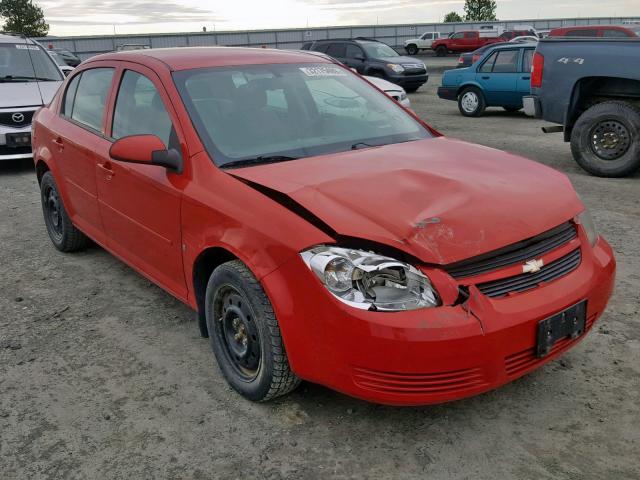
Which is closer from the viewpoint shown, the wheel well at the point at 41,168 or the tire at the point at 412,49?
the wheel well at the point at 41,168

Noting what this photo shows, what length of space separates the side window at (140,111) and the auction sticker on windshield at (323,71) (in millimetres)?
959

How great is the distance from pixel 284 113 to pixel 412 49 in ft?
135

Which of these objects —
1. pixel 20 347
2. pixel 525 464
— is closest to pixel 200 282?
pixel 20 347

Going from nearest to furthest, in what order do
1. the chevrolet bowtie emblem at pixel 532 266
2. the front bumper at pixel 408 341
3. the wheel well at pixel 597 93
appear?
the front bumper at pixel 408 341
the chevrolet bowtie emblem at pixel 532 266
the wheel well at pixel 597 93

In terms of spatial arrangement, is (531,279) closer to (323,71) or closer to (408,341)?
(408,341)

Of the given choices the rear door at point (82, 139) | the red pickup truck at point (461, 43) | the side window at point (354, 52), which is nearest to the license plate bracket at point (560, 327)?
the rear door at point (82, 139)

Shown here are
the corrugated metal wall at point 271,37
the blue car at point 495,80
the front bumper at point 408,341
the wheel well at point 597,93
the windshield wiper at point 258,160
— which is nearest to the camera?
the front bumper at point 408,341

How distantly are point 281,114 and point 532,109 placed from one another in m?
5.35

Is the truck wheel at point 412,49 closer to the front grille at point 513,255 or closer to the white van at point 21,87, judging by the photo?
the white van at point 21,87

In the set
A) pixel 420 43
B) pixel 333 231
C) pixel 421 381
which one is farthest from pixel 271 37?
pixel 421 381

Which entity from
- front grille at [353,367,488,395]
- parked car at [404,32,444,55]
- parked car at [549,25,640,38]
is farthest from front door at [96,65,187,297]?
parked car at [404,32,444,55]

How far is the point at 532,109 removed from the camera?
796 centimetres

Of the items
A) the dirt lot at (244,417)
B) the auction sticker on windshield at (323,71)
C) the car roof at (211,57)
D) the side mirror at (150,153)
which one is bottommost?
the dirt lot at (244,417)

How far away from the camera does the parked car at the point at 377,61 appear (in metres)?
17.9
